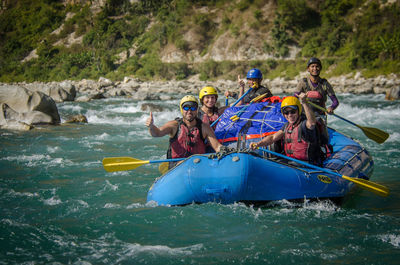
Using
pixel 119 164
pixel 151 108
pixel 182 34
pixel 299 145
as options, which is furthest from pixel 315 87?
pixel 182 34

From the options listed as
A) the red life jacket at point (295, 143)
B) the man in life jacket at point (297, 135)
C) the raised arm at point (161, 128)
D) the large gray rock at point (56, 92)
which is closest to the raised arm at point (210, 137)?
the raised arm at point (161, 128)

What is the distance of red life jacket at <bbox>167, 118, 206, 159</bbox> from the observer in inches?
Result: 173

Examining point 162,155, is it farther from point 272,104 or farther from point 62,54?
point 62,54

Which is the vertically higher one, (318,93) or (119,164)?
(318,93)

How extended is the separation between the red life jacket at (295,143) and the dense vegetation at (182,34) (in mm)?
24645

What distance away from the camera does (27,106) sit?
11.3 metres

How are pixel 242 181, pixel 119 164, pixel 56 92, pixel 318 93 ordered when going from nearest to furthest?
pixel 242 181 → pixel 119 164 → pixel 318 93 → pixel 56 92

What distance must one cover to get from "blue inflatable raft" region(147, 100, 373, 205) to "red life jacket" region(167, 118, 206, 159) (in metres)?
0.44

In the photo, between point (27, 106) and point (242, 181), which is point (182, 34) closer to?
point (27, 106)

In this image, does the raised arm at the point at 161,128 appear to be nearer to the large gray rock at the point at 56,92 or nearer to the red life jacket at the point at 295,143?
the red life jacket at the point at 295,143

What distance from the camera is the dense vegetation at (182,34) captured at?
3080cm

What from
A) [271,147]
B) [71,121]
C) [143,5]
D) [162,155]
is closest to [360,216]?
[271,147]

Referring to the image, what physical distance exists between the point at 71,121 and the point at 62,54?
43.8 m

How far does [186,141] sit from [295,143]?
4.16ft
